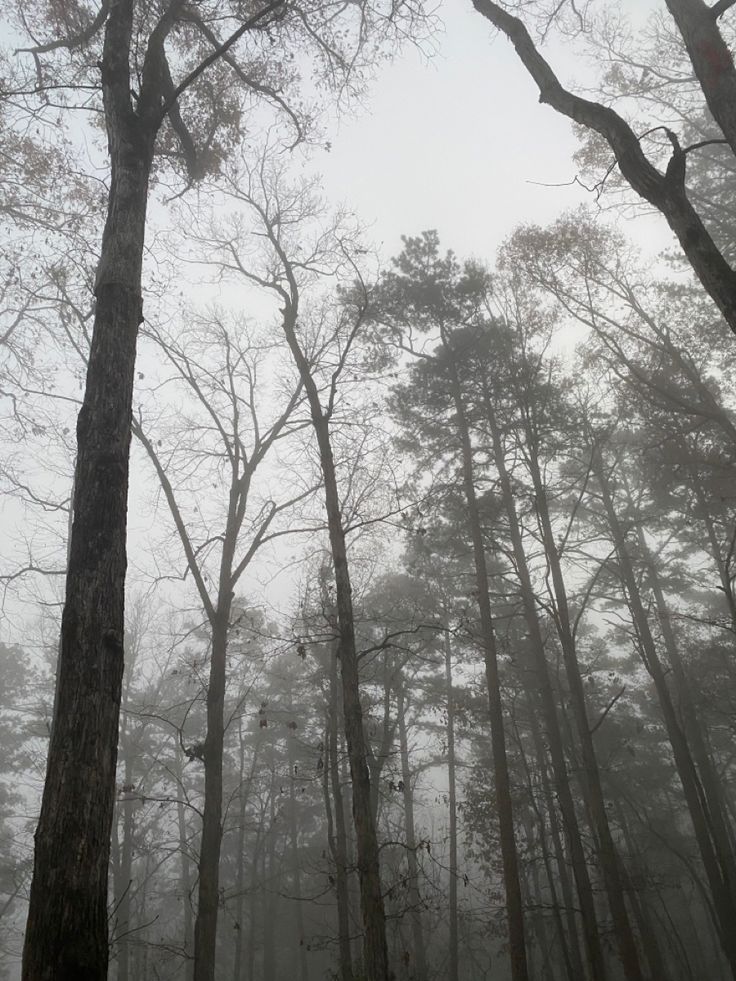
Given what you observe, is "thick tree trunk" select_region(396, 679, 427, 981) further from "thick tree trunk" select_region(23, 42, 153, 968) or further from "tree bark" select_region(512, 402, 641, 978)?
"thick tree trunk" select_region(23, 42, 153, 968)

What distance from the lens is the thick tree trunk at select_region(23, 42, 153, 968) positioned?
8.19ft

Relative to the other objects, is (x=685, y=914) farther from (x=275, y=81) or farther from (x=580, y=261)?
(x=275, y=81)

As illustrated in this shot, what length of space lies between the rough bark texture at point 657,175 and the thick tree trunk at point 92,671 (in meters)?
3.85

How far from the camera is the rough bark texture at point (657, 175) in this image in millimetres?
3621

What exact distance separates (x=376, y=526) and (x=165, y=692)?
55.5 ft

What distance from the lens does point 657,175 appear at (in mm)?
4094

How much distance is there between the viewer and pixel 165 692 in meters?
24.0

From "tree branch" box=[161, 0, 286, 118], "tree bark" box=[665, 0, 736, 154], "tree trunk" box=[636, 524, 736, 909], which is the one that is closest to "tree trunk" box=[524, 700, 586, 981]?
"tree trunk" box=[636, 524, 736, 909]

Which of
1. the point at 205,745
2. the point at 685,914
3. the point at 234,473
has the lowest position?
the point at 685,914

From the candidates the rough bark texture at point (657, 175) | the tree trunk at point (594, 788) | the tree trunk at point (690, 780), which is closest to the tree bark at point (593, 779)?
the tree trunk at point (594, 788)

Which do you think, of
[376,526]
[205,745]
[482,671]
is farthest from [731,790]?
[205,745]

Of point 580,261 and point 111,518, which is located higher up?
point 580,261

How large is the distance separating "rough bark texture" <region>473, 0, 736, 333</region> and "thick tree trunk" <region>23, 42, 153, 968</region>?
3854 mm

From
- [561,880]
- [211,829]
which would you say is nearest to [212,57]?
[211,829]
